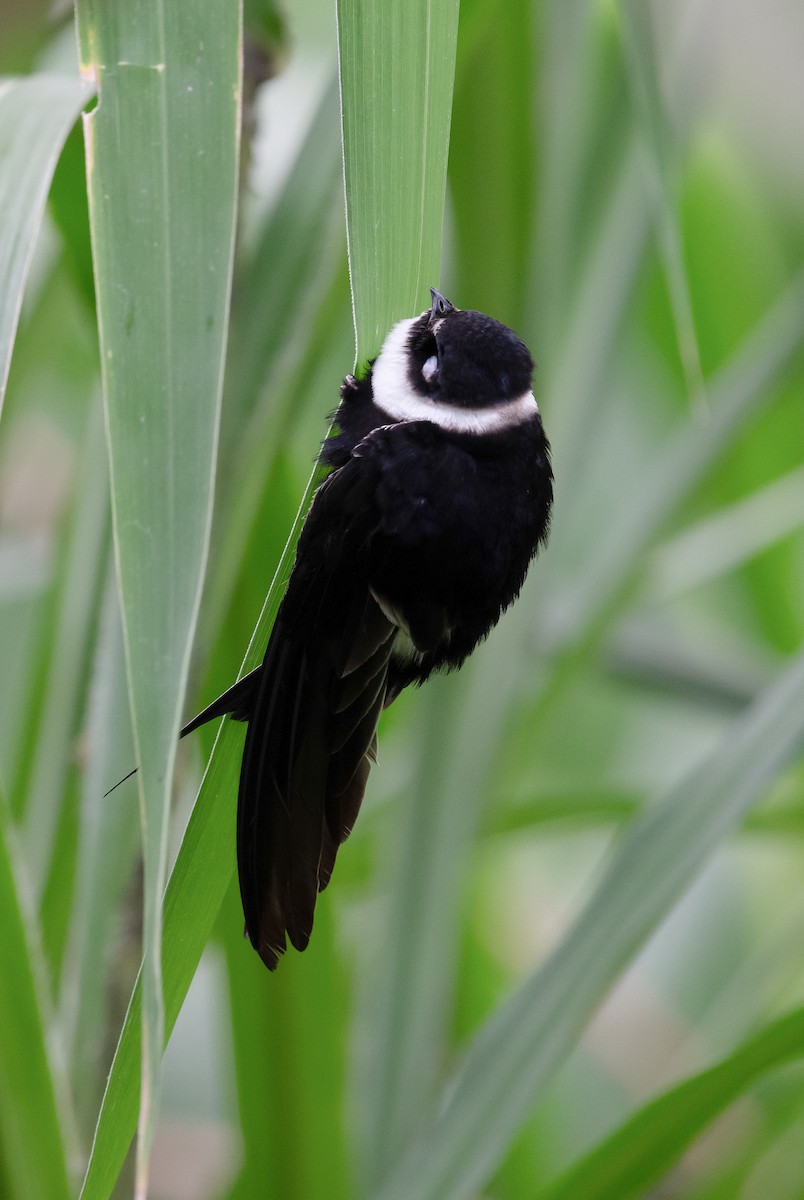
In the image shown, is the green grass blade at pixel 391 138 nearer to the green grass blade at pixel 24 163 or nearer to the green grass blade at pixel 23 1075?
the green grass blade at pixel 24 163

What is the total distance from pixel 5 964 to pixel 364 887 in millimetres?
874

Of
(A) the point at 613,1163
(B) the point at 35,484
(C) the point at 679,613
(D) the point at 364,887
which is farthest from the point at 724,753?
(B) the point at 35,484

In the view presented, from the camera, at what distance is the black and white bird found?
660 mm

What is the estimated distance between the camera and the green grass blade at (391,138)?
52 centimetres

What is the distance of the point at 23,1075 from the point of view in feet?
2.23

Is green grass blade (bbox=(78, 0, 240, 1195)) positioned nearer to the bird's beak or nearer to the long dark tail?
the long dark tail

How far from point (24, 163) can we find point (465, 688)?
0.69m

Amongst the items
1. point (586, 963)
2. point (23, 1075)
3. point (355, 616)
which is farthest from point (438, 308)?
Answer: point (23, 1075)

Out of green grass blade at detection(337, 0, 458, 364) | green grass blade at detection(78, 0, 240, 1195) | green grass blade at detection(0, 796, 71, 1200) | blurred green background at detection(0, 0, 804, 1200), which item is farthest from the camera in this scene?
blurred green background at detection(0, 0, 804, 1200)

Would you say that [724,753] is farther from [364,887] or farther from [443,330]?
[364,887]

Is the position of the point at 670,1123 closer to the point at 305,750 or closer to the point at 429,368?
the point at 305,750

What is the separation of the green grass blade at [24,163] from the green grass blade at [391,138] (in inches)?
4.9

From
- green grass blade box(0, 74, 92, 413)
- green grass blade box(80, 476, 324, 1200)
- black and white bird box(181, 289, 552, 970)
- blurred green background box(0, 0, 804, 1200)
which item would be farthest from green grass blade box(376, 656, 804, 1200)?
green grass blade box(0, 74, 92, 413)

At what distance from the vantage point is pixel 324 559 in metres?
0.68
